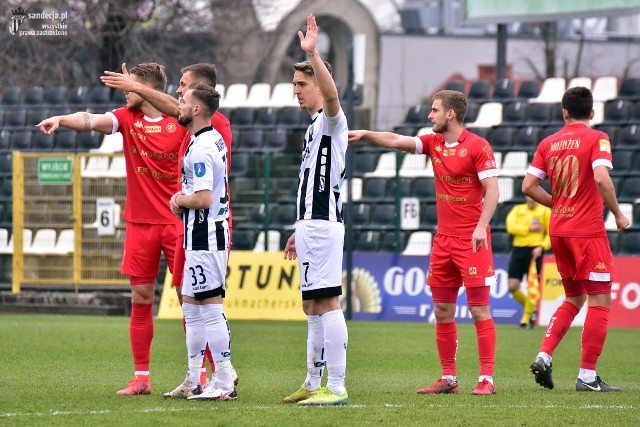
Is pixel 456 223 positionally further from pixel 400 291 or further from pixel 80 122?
pixel 400 291

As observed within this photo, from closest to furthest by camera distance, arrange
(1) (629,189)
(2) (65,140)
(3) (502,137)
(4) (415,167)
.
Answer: (1) (629,189) → (4) (415,167) → (3) (502,137) → (2) (65,140)

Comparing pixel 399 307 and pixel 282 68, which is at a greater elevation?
pixel 282 68

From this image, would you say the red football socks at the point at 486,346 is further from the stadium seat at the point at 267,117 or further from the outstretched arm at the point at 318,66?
the stadium seat at the point at 267,117

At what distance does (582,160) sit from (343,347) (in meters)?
2.78

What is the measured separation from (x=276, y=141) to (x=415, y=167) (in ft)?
11.4

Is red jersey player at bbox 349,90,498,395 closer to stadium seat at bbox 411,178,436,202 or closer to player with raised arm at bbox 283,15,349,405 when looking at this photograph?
player with raised arm at bbox 283,15,349,405

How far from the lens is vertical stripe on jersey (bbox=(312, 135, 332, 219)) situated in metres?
9.02

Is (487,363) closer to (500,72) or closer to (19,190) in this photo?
(19,190)

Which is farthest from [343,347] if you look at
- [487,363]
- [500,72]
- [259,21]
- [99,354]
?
[259,21]

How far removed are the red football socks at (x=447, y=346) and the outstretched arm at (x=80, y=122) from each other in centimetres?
292

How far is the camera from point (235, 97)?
96.5ft

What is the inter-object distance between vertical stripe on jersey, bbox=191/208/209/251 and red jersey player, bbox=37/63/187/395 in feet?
3.29

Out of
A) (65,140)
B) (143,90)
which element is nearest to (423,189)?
(65,140)

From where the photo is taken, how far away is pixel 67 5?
31656 mm
